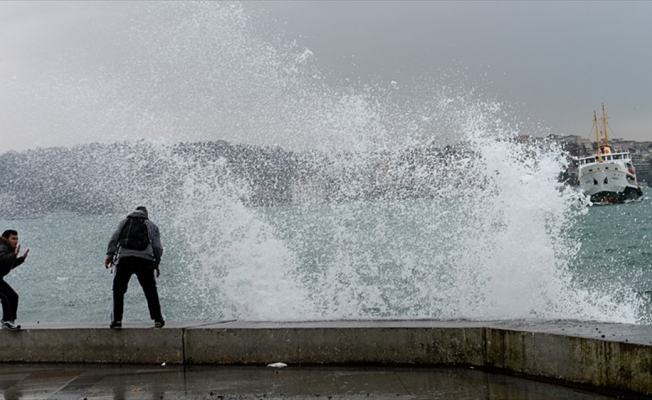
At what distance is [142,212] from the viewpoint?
10.4 metres

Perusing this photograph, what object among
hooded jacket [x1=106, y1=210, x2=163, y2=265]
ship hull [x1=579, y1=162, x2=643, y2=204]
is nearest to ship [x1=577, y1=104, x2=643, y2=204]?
ship hull [x1=579, y1=162, x2=643, y2=204]

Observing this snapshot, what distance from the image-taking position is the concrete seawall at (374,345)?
732 cm

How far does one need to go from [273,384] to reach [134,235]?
3.09 metres

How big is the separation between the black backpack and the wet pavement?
1.57 meters

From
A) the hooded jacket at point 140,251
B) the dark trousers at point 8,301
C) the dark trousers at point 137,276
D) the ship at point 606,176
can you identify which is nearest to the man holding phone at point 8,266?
the dark trousers at point 8,301

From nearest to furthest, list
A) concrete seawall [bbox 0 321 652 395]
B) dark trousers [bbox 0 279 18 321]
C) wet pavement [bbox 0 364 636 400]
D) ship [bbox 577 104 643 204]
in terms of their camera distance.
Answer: concrete seawall [bbox 0 321 652 395] < wet pavement [bbox 0 364 636 400] < dark trousers [bbox 0 279 18 321] < ship [bbox 577 104 643 204]

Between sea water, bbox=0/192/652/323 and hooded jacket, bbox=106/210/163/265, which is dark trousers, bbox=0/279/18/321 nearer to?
hooded jacket, bbox=106/210/163/265

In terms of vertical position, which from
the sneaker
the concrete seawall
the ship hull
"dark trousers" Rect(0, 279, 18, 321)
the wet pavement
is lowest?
the wet pavement

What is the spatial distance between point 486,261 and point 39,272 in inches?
1762

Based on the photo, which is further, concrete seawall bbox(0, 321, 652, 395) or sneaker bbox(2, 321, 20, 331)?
sneaker bbox(2, 321, 20, 331)

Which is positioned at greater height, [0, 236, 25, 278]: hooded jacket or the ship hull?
the ship hull

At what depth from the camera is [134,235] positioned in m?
10.2

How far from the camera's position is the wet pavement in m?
7.43

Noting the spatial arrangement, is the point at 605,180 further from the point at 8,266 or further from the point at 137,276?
the point at 8,266
